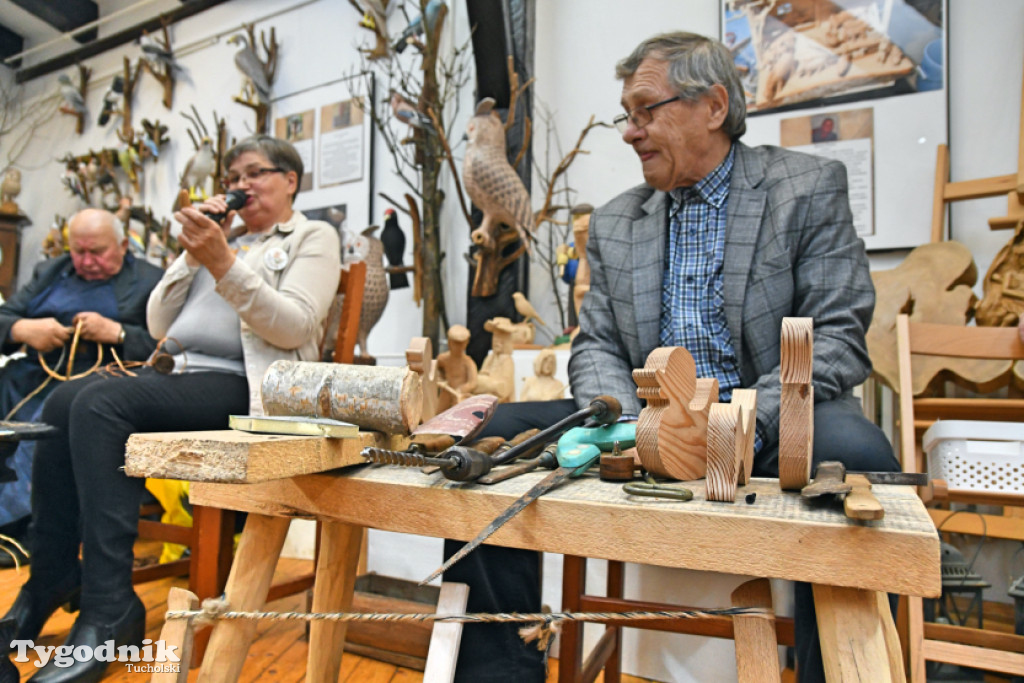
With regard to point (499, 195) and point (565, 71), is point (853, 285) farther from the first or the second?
point (565, 71)

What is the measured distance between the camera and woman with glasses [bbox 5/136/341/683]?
1411mm

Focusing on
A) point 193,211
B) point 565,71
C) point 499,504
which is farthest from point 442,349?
point 499,504

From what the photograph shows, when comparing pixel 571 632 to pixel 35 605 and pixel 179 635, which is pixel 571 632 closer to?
pixel 179 635

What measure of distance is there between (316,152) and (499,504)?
3.69 m

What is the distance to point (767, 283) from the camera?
4.18 feet

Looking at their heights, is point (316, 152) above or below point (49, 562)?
above

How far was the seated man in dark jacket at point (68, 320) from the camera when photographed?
2.19m

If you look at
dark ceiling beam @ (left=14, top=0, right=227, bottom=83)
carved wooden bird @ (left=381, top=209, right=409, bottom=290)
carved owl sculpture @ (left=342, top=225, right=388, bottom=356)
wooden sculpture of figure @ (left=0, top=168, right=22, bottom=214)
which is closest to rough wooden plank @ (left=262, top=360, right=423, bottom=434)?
carved owl sculpture @ (left=342, top=225, right=388, bottom=356)

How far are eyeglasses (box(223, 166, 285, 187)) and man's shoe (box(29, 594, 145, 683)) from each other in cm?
108

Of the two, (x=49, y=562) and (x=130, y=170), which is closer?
(x=49, y=562)

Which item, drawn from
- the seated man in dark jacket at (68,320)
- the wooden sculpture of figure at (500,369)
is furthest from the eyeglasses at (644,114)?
the seated man in dark jacket at (68,320)

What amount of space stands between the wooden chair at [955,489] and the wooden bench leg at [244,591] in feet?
4.16

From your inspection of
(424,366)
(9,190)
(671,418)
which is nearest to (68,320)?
(424,366)

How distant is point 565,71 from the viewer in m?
3.14
